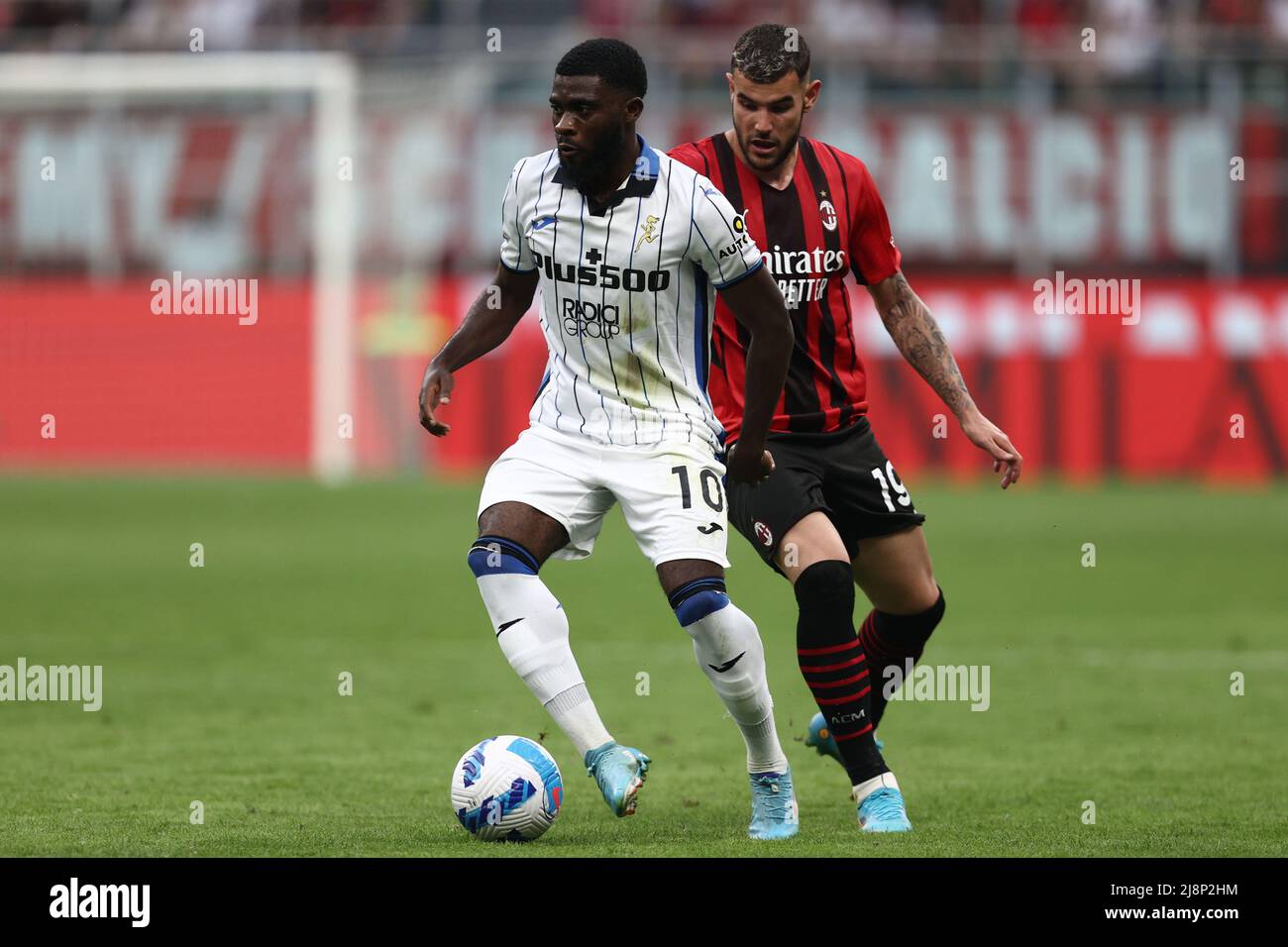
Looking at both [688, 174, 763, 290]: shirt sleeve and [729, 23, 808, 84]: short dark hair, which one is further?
[729, 23, 808, 84]: short dark hair

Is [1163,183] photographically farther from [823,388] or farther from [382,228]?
[823,388]

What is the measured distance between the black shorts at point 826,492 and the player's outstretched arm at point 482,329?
0.88 m

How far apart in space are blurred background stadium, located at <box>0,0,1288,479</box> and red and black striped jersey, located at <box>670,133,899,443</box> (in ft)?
49.2

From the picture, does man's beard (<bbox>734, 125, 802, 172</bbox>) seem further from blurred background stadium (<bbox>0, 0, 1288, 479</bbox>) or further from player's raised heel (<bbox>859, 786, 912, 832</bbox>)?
blurred background stadium (<bbox>0, 0, 1288, 479</bbox>)

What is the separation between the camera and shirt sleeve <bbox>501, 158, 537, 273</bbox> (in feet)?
19.8

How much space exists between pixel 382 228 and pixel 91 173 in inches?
148

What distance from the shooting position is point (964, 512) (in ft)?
63.1

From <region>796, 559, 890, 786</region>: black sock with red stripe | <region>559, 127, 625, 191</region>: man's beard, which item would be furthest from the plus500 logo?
<region>796, 559, 890, 786</region>: black sock with red stripe

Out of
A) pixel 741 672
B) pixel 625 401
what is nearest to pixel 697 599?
pixel 741 672

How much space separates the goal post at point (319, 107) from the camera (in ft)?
72.1

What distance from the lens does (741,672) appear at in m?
5.90

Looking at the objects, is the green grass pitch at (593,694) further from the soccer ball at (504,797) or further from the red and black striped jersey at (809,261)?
the red and black striped jersey at (809,261)

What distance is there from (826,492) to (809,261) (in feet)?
2.46
